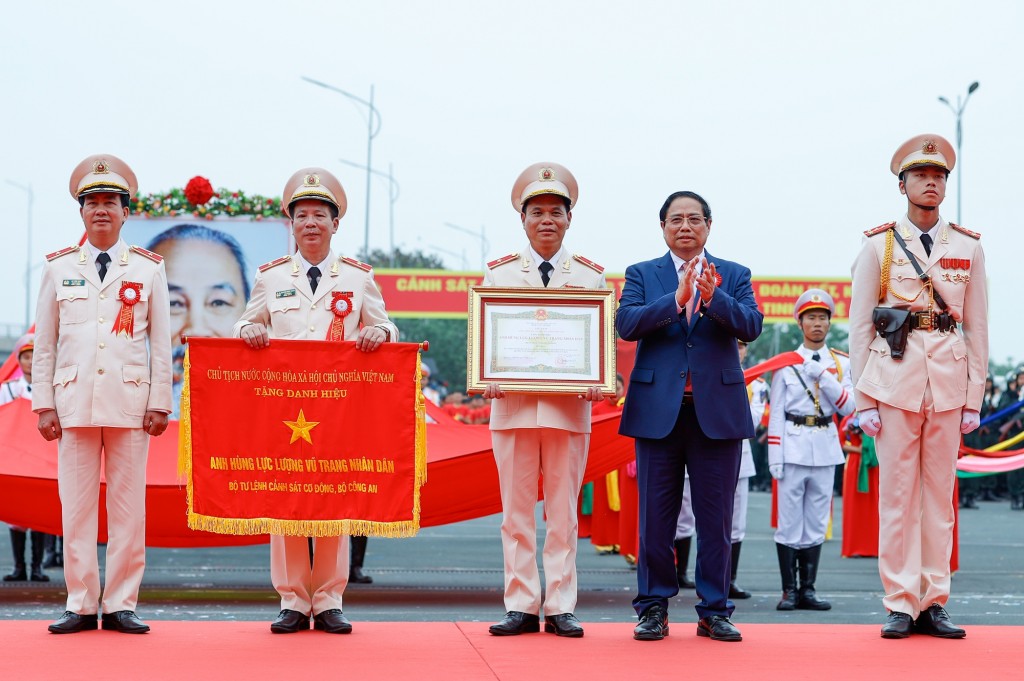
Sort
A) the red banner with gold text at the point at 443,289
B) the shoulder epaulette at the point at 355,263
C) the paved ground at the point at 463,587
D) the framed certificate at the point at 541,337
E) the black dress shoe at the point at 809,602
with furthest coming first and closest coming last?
the red banner with gold text at the point at 443,289
the black dress shoe at the point at 809,602
the paved ground at the point at 463,587
the shoulder epaulette at the point at 355,263
the framed certificate at the point at 541,337

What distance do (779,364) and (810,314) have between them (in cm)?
44

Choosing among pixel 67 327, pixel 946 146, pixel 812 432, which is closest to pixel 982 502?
pixel 812 432

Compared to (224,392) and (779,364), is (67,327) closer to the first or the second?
(224,392)

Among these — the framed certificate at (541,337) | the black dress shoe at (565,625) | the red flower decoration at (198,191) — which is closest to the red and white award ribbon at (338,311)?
the framed certificate at (541,337)

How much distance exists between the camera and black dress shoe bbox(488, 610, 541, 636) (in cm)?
632

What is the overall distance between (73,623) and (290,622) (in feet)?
3.28

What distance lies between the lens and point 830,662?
573 centimetres

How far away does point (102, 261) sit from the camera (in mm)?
6645

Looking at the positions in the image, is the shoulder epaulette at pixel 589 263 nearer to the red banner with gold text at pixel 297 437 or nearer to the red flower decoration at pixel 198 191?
the red banner with gold text at pixel 297 437

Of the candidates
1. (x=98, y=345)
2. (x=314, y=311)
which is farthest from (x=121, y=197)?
(x=314, y=311)

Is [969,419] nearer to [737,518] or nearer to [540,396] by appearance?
[540,396]

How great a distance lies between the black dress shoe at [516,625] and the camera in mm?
6324

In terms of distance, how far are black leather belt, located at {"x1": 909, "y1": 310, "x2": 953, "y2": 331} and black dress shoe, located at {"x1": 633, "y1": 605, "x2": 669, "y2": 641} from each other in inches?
71.2

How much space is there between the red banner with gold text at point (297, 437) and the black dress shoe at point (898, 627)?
7.37 feet
